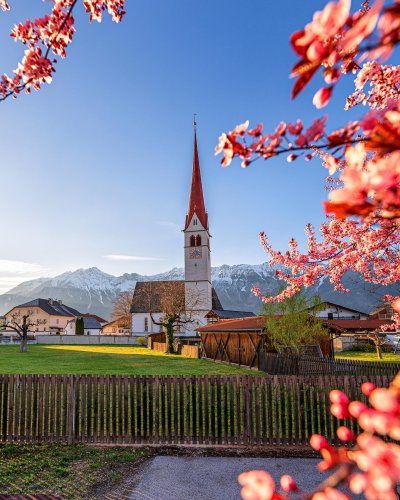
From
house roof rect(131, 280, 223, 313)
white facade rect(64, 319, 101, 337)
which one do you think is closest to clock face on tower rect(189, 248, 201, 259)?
house roof rect(131, 280, 223, 313)

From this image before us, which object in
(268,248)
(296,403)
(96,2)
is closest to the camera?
(96,2)

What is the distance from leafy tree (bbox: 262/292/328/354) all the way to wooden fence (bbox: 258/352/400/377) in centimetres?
146

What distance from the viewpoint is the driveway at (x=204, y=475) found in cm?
629

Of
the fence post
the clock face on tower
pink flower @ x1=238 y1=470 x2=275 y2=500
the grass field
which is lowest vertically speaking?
the grass field

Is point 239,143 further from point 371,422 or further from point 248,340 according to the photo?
point 248,340

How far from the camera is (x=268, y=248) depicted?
1435 cm

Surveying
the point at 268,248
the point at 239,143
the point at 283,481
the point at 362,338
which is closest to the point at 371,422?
the point at 283,481

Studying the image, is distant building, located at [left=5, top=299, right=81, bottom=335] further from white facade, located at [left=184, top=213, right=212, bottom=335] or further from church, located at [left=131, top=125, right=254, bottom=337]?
white facade, located at [left=184, top=213, right=212, bottom=335]

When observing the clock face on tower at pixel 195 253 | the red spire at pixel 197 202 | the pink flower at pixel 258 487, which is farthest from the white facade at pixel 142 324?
Answer: the pink flower at pixel 258 487

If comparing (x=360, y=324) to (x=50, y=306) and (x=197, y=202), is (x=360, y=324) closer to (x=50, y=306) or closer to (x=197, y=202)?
(x=197, y=202)

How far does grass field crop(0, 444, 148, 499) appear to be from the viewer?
6469 mm

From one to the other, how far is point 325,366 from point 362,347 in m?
28.4

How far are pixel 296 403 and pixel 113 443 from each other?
4.37 meters

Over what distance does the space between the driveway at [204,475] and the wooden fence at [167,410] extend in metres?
0.85
